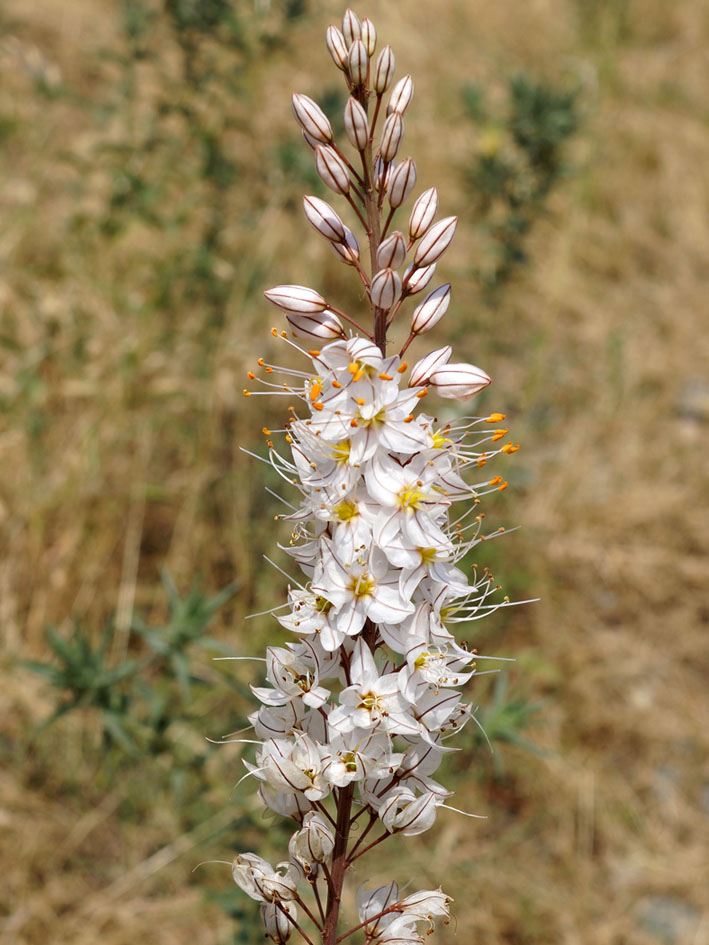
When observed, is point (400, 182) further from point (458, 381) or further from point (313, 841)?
point (313, 841)

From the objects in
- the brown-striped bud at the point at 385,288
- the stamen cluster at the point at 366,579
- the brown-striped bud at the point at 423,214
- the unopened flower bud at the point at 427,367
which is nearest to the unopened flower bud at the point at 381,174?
the stamen cluster at the point at 366,579

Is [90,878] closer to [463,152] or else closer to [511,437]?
[511,437]

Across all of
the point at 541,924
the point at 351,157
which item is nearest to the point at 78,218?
the point at 351,157

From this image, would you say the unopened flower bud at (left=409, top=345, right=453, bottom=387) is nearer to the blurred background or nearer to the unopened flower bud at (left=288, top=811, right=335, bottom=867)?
the unopened flower bud at (left=288, top=811, right=335, bottom=867)

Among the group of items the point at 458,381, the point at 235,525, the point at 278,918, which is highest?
the point at 458,381

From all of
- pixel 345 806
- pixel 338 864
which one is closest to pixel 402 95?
pixel 345 806
